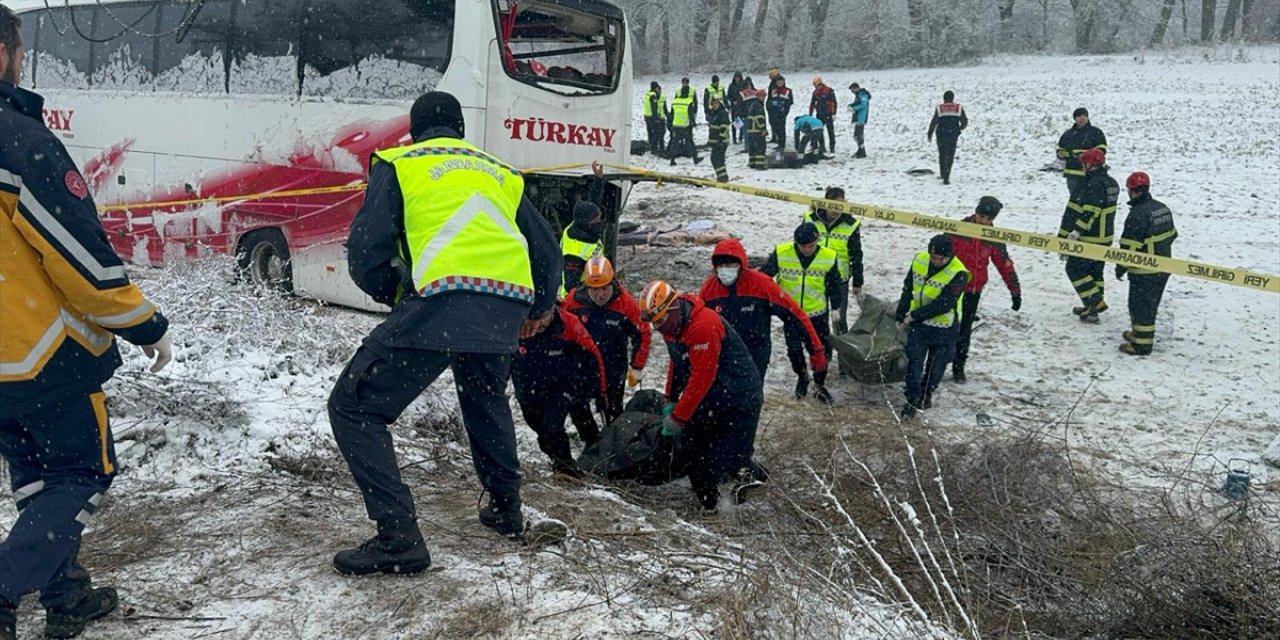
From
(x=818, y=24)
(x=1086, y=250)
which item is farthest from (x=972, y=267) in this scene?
(x=818, y=24)

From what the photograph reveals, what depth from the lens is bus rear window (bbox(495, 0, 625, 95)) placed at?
27.0 ft

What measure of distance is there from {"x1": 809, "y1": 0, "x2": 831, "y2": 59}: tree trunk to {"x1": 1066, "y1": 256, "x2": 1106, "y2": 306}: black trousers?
32.2 meters

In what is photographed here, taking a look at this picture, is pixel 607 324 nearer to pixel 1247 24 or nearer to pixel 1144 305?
pixel 1144 305

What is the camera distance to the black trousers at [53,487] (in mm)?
2697

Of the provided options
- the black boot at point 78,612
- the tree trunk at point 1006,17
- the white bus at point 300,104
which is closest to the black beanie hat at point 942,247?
the white bus at point 300,104

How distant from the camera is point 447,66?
26.3ft

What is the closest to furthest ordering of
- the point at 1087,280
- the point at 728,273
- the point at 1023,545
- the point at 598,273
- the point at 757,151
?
the point at 1023,545, the point at 598,273, the point at 728,273, the point at 1087,280, the point at 757,151

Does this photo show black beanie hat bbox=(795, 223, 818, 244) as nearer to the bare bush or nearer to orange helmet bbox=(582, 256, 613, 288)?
the bare bush

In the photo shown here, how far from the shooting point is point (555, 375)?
571cm

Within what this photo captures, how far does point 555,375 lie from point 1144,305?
19.9 feet

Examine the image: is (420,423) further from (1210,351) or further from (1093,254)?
(1210,351)

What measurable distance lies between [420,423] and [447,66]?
12.4ft

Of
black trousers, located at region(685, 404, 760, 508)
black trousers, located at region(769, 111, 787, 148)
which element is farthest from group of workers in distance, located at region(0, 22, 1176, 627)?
black trousers, located at region(769, 111, 787, 148)

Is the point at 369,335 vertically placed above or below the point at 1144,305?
above
